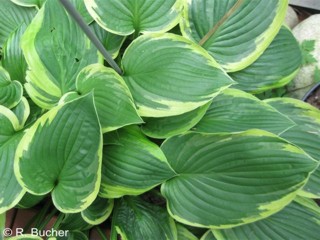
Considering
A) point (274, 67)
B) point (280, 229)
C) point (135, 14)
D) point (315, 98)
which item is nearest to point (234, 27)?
point (274, 67)

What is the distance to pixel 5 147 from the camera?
2.66 ft

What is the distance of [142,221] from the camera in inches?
34.1

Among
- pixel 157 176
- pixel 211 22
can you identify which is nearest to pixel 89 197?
pixel 157 176

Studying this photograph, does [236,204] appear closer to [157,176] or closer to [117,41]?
[157,176]

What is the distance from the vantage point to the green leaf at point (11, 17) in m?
1.04

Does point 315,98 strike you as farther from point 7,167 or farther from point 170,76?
point 7,167

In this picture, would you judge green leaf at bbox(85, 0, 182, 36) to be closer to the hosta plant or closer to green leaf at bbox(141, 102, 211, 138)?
the hosta plant

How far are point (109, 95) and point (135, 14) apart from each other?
0.25 meters

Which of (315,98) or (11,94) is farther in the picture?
(315,98)

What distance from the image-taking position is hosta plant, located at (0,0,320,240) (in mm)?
732

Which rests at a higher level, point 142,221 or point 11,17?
point 11,17

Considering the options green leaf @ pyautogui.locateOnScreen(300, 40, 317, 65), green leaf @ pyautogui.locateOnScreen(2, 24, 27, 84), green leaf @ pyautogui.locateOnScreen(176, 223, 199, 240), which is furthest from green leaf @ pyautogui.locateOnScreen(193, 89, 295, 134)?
green leaf @ pyautogui.locateOnScreen(2, 24, 27, 84)

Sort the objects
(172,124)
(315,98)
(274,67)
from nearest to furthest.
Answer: (172,124) → (274,67) → (315,98)

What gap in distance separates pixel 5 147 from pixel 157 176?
13.8 inches
